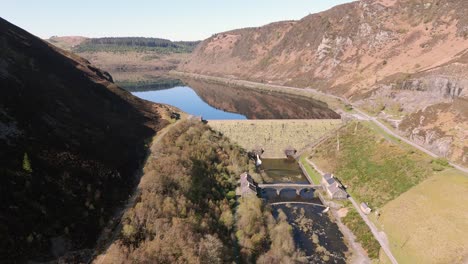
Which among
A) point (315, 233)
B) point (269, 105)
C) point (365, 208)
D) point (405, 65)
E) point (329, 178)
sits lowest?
point (315, 233)

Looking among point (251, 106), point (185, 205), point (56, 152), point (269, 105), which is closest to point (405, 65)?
point (269, 105)

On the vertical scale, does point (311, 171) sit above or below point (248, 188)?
below

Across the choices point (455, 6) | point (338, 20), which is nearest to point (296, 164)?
point (455, 6)

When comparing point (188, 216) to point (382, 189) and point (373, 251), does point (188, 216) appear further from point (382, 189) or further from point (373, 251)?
point (382, 189)

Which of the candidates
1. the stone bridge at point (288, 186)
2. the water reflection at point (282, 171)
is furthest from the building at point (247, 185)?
the water reflection at point (282, 171)

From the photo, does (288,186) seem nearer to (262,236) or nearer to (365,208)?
(365,208)
